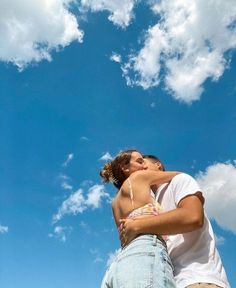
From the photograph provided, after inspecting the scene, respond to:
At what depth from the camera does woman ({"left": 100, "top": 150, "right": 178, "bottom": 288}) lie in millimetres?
3320

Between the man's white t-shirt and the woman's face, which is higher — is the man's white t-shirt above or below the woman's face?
below

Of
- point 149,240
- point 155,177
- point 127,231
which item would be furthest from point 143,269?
point 155,177

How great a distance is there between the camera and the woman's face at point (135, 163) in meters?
5.20

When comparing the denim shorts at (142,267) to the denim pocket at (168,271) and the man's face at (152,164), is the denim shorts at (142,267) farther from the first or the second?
the man's face at (152,164)

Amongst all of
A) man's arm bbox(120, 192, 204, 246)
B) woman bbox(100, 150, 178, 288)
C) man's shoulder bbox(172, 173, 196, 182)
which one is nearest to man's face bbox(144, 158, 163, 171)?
woman bbox(100, 150, 178, 288)

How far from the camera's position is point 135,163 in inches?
206

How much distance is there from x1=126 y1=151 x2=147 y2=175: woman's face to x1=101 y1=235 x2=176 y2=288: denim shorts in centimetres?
146

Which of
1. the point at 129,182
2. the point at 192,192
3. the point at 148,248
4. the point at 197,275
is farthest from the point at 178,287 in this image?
the point at 129,182

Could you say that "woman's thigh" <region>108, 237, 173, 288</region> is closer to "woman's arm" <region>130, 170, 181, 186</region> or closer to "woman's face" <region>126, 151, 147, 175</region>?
"woman's arm" <region>130, 170, 181, 186</region>

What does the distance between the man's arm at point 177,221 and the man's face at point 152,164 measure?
157cm

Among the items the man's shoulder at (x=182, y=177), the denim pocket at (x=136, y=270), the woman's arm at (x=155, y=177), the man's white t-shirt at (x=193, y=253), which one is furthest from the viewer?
the woman's arm at (x=155, y=177)

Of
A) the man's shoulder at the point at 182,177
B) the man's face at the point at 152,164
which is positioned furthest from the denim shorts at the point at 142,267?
the man's face at the point at 152,164

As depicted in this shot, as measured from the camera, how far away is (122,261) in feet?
11.8

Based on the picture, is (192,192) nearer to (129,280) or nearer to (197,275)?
(197,275)
